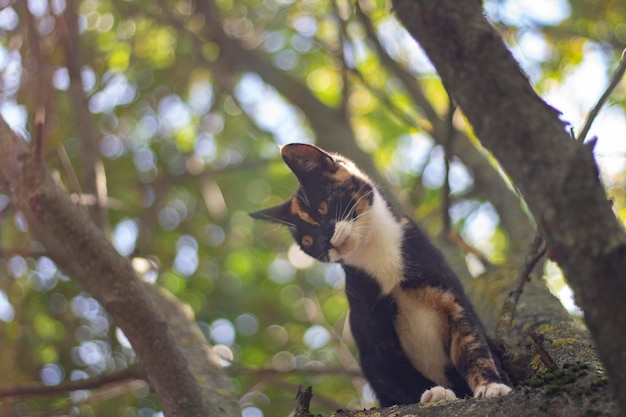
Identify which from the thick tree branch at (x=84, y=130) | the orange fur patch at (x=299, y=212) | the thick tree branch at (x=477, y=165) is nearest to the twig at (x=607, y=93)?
the orange fur patch at (x=299, y=212)

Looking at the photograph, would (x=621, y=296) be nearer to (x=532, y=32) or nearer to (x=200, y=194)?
(x=532, y=32)

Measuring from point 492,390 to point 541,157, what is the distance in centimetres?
160

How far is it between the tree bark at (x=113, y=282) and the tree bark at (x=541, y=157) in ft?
6.78

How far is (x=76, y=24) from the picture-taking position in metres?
5.78

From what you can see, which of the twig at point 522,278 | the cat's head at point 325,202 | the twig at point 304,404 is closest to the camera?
the twig at point 304,404

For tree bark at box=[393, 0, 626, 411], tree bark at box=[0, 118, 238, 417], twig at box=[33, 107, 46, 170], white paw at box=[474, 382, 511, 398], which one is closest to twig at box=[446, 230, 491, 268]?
white paw at box=[474, 382, 511, 398]

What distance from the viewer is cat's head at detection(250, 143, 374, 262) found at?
413cm

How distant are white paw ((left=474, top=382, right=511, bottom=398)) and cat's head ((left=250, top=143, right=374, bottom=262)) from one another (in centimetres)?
121

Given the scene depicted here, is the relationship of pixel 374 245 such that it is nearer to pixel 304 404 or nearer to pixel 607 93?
pixel 304 404

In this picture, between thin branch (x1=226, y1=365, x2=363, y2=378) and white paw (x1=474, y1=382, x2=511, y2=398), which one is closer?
white paw (x1=474, y1=382, x2=511, y2=398)

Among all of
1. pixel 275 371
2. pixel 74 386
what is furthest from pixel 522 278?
pixel 74 386

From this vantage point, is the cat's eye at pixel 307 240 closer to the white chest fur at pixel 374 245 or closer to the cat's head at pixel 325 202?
the cat's head at pixel 325 202

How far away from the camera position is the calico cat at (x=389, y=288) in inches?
148

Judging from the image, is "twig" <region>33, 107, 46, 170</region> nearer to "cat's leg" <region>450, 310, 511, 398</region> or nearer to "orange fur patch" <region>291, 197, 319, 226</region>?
"orange fur patch" <region>291, 197, 319, 226</region>
